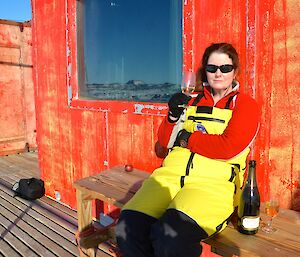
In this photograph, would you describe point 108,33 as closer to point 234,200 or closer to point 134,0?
point 134,0

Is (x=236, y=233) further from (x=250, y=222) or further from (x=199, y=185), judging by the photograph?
(x=199, y=185)

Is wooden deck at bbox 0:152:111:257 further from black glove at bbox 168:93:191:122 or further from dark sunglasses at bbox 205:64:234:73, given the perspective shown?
dark sunglasses at bbox 205:64:234:73

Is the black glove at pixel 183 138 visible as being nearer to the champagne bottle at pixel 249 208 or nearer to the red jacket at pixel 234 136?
the red jacket at pixel 234 136

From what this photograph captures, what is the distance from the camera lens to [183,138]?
7.97 feet

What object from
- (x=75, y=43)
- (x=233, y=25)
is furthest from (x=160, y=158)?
(x=75, y=43)

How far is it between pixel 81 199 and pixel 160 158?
0.92m

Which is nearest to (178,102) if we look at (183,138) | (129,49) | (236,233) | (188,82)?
(188,82)

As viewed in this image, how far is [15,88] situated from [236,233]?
292 inches

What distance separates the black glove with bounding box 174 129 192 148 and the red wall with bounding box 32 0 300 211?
2.08ft

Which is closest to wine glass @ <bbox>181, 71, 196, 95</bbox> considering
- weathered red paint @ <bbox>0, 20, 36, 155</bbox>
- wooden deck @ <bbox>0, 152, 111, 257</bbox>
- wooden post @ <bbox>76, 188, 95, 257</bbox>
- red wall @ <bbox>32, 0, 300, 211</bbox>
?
red wall @ <bbox>32, 0, 300, 211</bbox>

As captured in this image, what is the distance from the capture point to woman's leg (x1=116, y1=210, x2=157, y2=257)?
2125mm

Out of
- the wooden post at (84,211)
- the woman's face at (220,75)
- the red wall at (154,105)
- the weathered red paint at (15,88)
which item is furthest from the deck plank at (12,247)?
the weathered red paint at (15,88)

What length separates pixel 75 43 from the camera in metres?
4.24

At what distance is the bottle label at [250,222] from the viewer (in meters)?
2.08
